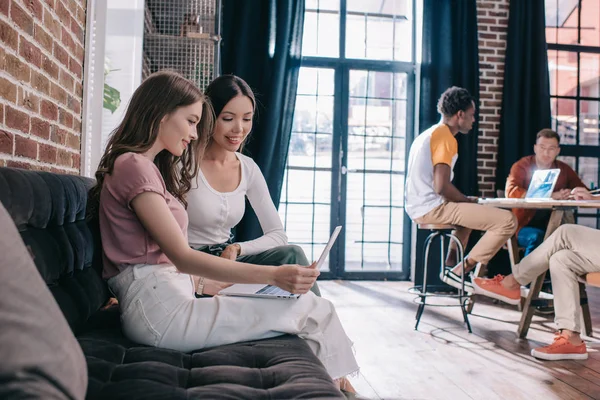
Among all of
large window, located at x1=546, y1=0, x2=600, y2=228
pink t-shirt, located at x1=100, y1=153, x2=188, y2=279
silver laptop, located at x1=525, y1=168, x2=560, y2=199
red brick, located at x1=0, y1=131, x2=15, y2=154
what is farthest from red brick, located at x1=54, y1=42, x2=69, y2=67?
large window, located at x1=546, y1=0, x2=600, y2=228

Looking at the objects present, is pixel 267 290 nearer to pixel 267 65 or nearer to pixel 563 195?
pixel 563 195

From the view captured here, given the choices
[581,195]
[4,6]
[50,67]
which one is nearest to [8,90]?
[4,6]

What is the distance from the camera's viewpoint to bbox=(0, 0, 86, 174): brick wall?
5.43 ft

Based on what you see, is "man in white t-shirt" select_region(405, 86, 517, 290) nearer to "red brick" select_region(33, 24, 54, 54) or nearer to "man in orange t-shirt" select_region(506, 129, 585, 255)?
"man in orange t-shirt" select_region(506, 129, 585, 255)

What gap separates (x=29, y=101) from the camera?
1.84 m

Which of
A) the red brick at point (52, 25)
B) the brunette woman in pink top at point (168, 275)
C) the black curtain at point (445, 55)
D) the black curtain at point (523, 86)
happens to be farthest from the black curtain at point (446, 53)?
the brunette woman in pink top at point (168, 275)

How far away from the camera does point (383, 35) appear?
5.77 metres

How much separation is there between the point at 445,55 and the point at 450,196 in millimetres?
1966

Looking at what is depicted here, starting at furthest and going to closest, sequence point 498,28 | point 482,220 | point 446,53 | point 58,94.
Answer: point 498,28
point 446,53
point 482,220
point 58,94

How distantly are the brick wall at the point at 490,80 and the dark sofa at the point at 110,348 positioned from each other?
4249mm

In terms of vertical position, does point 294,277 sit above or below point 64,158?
below

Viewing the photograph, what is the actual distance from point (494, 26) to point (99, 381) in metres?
5.21

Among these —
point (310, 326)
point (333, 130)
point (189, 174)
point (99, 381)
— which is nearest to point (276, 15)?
point (333, 130)

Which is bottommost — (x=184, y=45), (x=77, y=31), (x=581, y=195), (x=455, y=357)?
(x=455, y=357)
